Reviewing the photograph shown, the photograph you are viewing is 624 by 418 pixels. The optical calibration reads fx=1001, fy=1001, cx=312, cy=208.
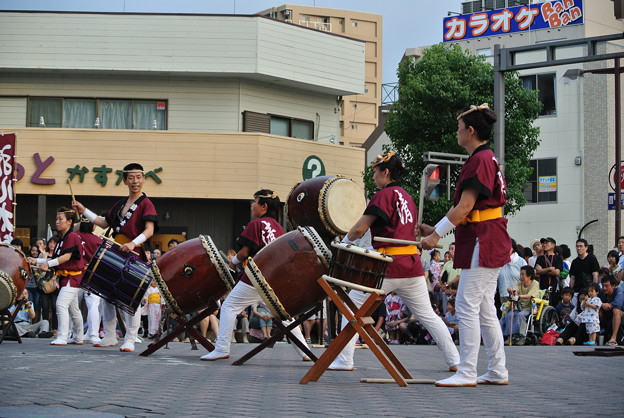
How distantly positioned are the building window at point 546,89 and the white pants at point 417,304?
32889 mm

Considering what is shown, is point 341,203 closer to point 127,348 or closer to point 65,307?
point 127,348

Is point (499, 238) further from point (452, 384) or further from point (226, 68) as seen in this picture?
point (226, 68)

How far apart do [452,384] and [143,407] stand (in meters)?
2.65

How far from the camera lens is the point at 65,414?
5.54 meters

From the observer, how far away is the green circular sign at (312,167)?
1175 inches

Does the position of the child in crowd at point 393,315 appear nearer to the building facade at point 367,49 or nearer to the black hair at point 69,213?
the black hair at point 69,213

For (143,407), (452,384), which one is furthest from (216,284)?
(143,407)

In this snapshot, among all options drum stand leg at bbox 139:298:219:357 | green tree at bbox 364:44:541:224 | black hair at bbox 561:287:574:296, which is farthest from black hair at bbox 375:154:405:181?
green tree at bbox 364:44:541:224

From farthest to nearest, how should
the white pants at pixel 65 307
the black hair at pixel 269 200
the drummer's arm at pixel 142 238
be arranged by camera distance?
the white pants at pixel 65 307
the drummer's arm at pixel 142 238
the black hair at pixel 269 200

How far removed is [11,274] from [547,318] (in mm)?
9002

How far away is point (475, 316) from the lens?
7.73 m

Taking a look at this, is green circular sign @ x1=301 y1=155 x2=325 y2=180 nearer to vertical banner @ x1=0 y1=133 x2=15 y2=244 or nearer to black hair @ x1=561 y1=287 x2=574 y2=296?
vertical banner @ x1=0 y1=133 x2=15 y2=244

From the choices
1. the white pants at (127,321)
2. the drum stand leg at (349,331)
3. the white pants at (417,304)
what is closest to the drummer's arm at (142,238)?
the white pants at (127,321)

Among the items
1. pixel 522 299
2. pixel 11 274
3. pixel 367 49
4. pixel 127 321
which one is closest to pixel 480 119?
pixel 127 321
